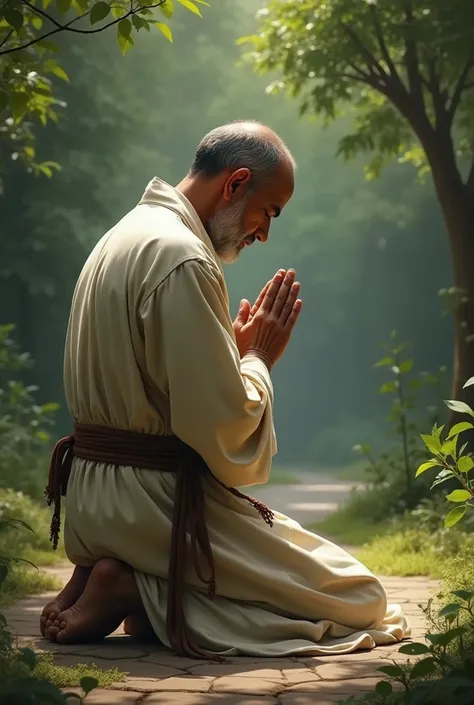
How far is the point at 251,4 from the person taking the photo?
32.4 metres

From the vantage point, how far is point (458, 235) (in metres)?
10.3

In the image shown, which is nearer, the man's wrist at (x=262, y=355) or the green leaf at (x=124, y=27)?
the green leaf at (x=124, y=27)

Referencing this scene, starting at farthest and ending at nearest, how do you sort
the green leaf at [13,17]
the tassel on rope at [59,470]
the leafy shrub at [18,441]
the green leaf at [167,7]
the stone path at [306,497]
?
the stone path at [306,497] → the leafy shrub at [18,441] → the tassel on rope at [59,470] → the green leaf at [167,7] → the green leaf at [13,17]

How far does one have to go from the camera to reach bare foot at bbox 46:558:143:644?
4.27m

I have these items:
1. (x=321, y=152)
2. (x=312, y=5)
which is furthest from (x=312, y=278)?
(x=312, y=5)

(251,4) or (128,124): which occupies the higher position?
(251,4)

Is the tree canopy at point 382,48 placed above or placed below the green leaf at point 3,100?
above

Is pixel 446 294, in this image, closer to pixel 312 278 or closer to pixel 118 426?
pixel 118 426

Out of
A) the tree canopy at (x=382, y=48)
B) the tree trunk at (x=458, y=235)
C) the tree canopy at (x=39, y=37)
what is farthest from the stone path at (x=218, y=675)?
the tree canopy at (x=382, y=48)

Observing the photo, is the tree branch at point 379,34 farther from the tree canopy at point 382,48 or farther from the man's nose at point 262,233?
the man's nose at point 262,233

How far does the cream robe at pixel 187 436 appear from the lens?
4.14m

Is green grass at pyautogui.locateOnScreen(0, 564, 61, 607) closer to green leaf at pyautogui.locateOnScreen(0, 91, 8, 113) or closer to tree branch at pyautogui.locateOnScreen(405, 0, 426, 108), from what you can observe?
green leaf at pyautogui.locateOnScreen(0, 91, 8, 113)

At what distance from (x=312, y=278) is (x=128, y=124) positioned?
18.5 metres

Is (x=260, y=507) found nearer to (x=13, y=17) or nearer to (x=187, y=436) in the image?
(x=187, y=436)
